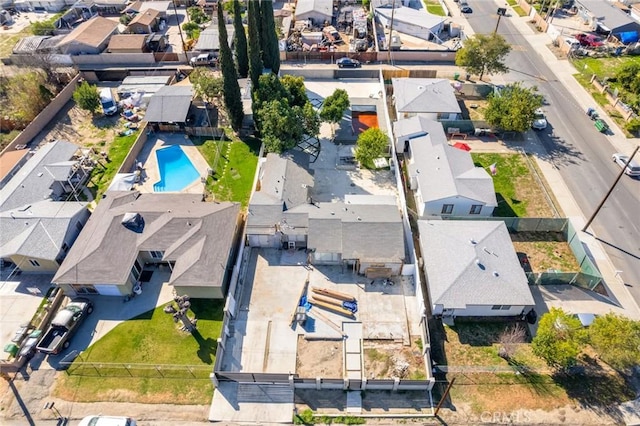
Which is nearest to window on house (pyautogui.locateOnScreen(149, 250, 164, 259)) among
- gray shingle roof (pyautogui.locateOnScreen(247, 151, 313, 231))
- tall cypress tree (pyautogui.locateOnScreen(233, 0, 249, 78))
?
gray shingle roof (pyautogui.locateOnScreen(247, 151, 313, 231))

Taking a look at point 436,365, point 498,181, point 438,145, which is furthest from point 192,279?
point 498,181

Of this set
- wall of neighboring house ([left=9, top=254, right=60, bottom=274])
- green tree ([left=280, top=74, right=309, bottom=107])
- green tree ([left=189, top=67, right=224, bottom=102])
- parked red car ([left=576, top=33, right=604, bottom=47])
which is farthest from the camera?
parked red car ([left=576, top=33, right=604, bottom=47])

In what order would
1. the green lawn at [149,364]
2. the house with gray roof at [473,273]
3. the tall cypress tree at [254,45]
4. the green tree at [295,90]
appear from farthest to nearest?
A: 1. the green tree at [295,90]
2. the tall cypress tree at [254,45]
3. the house with gray roof at [473,273]
4. the green lawn at [149,364]

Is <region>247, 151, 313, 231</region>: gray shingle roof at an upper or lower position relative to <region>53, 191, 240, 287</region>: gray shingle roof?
upper

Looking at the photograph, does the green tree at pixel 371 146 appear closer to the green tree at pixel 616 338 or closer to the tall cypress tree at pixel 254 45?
the tall cypress tree at pixel 254 45

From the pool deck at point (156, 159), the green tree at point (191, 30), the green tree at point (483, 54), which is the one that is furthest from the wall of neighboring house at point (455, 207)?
the green tree at point (191, 30)

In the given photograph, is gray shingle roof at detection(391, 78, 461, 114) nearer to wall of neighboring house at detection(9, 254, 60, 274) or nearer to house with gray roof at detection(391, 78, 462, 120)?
house with gray roof at detection(391, 78, 462, 120)

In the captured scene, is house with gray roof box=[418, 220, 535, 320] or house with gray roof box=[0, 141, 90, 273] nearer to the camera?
house with gray roof box=[418, 220, 535, 320]
